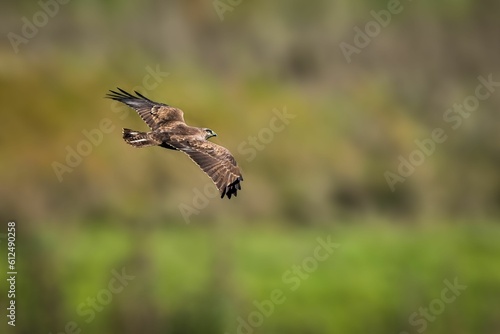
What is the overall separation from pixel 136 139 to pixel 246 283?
70.9 feet

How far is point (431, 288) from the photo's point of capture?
39156 mm

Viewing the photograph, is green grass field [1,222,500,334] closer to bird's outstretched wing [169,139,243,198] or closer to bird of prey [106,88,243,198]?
bird of prey [106,88,243,198]

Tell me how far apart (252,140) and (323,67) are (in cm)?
1222

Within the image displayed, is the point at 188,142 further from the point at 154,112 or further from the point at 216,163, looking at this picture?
the point at 154,112

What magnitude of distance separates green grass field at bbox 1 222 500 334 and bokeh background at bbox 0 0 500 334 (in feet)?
0.24

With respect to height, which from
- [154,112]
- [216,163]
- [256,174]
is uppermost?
[256,174]

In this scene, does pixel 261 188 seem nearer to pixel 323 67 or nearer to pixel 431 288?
pixel 431 288

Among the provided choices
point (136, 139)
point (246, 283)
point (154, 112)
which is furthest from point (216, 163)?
point (246, 283)

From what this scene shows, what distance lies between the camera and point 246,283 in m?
37.0

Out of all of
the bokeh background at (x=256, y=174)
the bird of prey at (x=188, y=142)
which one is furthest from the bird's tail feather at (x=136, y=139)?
the bokeh background at (x=256, y=174)

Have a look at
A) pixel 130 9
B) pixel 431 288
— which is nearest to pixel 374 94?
pixel 130 9

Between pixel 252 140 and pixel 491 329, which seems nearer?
pixel 491 329

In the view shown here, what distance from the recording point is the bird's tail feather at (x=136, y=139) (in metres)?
15.7

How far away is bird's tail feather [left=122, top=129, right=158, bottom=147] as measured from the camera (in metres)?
15.7
